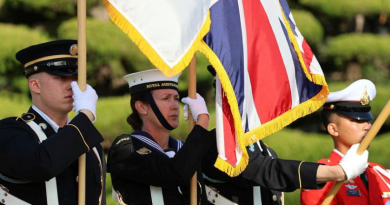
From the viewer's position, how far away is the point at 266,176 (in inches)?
222

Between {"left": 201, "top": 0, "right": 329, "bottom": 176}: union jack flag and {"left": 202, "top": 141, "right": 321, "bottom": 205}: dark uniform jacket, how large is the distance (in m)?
0.25

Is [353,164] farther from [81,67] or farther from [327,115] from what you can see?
[81,67]

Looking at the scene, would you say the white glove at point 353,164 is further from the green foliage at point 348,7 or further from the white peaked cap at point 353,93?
the green foliage at point 348,7

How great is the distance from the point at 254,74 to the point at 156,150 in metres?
0.69

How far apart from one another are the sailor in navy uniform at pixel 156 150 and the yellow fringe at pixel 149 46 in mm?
492

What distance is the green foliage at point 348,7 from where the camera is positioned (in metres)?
12.5

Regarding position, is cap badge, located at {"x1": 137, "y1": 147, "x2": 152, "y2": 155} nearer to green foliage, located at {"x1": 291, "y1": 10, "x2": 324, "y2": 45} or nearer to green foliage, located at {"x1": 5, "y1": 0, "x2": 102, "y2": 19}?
green foliage, located at {"x1": 5, "y1": 0, "x2": 102, "y2": 19}

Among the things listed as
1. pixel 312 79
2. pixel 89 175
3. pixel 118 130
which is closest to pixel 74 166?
pixel 89 175

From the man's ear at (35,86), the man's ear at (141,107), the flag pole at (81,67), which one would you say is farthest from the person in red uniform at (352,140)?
the man's ear at (35,86)

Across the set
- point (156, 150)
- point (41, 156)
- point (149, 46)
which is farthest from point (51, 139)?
point (156, 150)

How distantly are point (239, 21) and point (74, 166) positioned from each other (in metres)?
1.26

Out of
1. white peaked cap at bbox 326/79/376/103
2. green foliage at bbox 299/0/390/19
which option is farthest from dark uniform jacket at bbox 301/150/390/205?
green foliage at bbox 299/0/390/19

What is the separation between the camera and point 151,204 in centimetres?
550

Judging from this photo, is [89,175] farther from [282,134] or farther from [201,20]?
[282,134]
